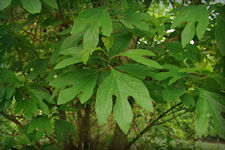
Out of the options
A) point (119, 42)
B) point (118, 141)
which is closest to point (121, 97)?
point (119, 42)

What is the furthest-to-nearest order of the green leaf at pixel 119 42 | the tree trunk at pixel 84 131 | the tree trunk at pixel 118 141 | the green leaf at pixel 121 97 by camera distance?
the tree trunk at pixel 84 131, the tree trunk at pixel 118 141, the green leaf at pixel 119 42, the green leaf at pixel 121 97

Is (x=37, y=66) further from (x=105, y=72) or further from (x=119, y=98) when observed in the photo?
(x=119, y=98)

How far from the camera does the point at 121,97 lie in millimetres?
706

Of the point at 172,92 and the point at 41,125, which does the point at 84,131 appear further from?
the point at 172,92

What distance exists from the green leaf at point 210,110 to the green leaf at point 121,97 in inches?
8.9

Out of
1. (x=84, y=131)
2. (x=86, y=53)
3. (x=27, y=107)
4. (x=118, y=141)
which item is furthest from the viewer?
(x=84, y=131)

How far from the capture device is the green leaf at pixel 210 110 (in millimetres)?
738

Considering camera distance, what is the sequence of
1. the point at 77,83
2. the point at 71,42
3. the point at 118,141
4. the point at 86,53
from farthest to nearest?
the point at 118,141
the point at 71,42
the point at 77,83
the point at 86,53

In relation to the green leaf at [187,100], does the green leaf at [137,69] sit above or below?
above

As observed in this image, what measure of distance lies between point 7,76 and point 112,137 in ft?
2.56

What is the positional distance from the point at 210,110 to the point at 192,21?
361 mm

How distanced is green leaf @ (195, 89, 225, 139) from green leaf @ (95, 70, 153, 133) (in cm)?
22

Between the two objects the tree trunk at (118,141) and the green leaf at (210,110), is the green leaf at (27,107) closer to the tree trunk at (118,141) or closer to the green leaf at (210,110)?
→ the tree trunk at (118,141)

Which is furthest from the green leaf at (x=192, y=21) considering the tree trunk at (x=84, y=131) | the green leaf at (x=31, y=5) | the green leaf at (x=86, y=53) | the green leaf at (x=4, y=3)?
the tree trunk at (x=84, y=131)
